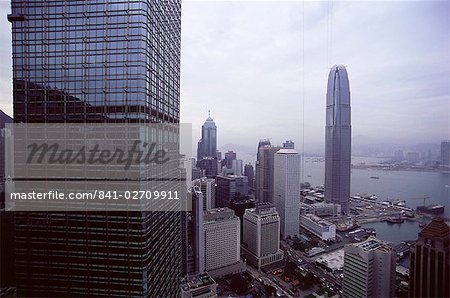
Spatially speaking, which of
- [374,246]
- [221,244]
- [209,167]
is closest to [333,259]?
[374,246]

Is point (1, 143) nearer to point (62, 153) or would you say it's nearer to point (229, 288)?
point (62, 153)

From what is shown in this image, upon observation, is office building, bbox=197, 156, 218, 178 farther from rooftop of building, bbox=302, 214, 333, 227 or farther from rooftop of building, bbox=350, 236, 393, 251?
rooftop of building, bbox=350, 236, 393, 251

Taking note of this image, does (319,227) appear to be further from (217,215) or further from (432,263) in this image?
(432,263)

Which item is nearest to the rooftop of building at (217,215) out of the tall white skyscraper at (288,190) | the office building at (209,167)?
the tall white skyscraper at (288,190)

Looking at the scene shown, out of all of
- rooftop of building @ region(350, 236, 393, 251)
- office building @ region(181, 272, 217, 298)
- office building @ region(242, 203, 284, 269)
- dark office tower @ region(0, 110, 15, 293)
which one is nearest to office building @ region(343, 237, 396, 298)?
rooftop of building @ region(350, 236, 393, 251)

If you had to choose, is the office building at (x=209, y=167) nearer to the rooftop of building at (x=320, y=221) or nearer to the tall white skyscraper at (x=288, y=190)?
the tall white skyscraper at (x=288, y=190)
